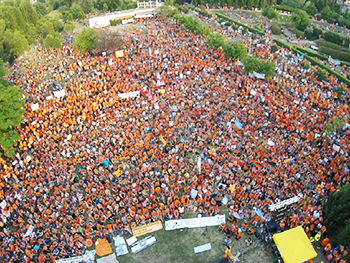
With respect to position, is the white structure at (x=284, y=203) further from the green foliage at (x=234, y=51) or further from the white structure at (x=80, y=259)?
the green foliage at (x=234, y=51)

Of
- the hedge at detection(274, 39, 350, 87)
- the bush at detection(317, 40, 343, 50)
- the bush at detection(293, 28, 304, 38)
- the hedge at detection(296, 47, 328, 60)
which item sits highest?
the hedge at detection(274, 39, 350, 87)

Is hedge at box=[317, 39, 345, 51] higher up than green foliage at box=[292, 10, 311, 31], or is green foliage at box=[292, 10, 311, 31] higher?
green foliage at box=[292, 10, 311, 31]

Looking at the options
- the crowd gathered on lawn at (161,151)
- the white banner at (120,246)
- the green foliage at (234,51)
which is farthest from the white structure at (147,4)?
the white banner at (120,246)

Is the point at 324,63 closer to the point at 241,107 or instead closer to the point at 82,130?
the point at 241,107

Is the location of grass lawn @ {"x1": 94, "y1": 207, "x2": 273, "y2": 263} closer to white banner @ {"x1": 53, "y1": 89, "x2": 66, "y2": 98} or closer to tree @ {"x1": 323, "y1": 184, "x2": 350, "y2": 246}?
tree @ {"x1": 323, "y1": 184, "x2": 350, "y2": 246}

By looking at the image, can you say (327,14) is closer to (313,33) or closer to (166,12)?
(313,33)

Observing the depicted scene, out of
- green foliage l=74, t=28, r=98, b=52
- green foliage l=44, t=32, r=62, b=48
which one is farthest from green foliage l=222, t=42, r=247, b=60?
green foliage l=44, t=32, r=62, b=48
